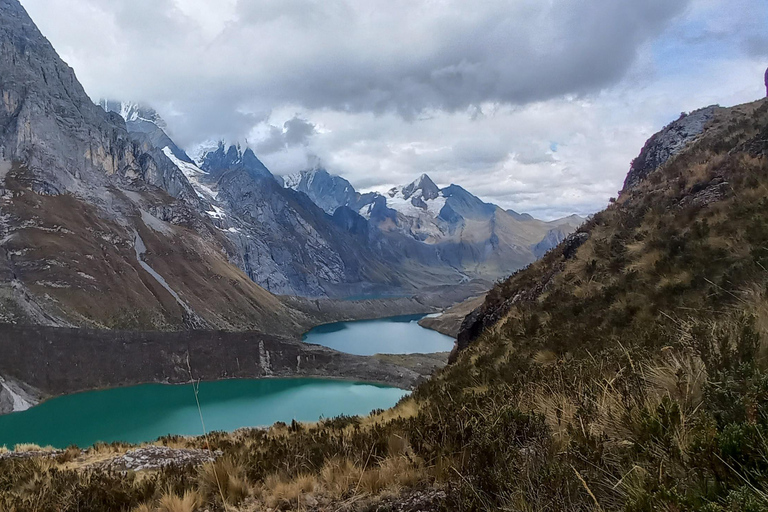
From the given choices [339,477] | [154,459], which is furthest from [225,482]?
[154,459]

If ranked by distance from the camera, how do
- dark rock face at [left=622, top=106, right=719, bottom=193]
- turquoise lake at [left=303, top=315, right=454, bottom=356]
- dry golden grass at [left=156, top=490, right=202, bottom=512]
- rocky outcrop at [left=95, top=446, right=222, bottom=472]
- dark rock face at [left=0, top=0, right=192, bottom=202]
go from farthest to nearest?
turquoise lake at [left=303, top=315, right=454, bottom=356] < dark rock face at [left=0, top=0, right=192, bottom=202] < dark rock face at [left=622, top=106, right=719, bottom=193] < rocky outcrop at [left=95, top=446, right=222, bottom=472] < dry golden grass at [left=156, top=490, right=202, bottom=512]

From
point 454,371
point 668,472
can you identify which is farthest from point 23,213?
point 668,472

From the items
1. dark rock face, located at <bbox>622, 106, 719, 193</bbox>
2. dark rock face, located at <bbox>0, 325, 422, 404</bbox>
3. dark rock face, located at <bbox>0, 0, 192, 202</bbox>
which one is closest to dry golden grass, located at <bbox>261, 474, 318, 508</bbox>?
dark rock face, located at <bbox>622, 106, 719, 193</bbox>

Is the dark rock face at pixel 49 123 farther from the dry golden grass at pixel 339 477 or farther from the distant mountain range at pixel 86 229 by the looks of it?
the dry golden grass at pixel 339 477

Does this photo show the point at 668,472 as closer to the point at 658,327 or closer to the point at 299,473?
the point at 299,473

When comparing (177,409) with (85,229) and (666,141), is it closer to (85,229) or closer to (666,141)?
(666,141)

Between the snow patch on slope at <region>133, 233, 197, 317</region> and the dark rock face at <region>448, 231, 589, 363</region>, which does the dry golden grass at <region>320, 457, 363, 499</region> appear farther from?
the snow patch on slope at <region>133, 233, 197, 317</region>

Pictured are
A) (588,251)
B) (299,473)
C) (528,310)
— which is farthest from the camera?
(588,251)
